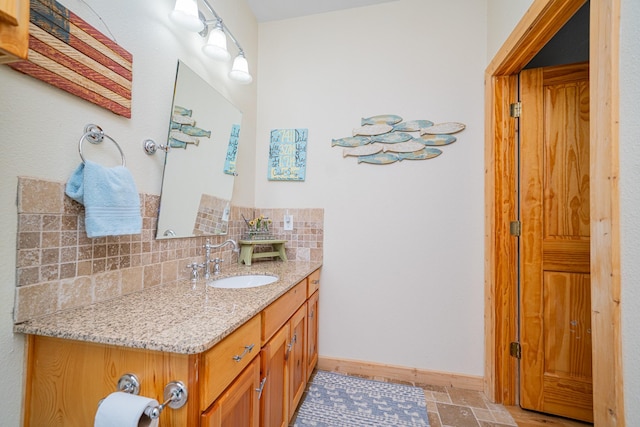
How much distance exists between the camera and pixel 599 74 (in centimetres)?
86

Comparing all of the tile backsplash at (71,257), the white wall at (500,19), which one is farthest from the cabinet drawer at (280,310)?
the white wall at (500,19)

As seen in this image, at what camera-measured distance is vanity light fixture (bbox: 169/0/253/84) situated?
3.98 feet

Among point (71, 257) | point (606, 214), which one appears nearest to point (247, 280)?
point (71, 257)

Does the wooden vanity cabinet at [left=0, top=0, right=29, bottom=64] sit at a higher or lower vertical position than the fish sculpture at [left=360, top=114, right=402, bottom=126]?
lower

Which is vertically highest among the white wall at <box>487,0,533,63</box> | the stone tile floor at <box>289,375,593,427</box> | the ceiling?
the ceiling

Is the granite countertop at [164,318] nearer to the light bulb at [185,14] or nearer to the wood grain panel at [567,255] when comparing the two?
the light bulb at [185,14]

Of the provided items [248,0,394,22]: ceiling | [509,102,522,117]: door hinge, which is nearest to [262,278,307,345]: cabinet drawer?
[509,102,522,117]: door hinge

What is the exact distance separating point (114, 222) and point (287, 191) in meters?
1.37

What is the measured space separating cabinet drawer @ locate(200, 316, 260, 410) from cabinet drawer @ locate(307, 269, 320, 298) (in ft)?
2.47

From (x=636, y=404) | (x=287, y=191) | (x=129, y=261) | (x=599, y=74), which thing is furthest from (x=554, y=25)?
(x=129, y=261)

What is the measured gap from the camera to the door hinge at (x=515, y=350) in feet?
5.48

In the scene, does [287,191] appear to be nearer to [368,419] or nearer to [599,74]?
[368,419]

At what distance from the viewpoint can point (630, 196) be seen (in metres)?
0.76

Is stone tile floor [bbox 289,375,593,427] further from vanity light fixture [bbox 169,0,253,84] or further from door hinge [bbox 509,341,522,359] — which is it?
vanity light fixture [bbox 169,0,253,84]
